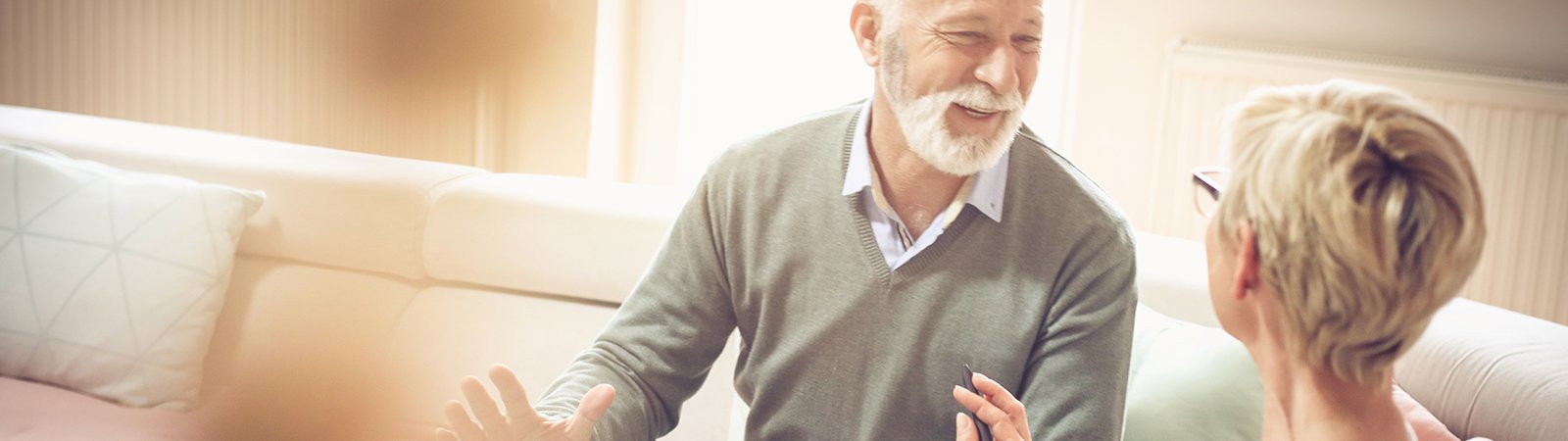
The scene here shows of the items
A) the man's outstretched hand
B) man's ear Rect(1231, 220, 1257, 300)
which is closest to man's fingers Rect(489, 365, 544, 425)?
the man's outstretched hand

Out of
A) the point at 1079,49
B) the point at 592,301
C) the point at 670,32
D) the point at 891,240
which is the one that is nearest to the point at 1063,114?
the point at 1079,49

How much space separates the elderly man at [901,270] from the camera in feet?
3.67

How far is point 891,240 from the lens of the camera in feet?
3.96

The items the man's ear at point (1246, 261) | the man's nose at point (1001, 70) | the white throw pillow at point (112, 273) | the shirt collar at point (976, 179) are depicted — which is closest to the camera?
the white throw pillow at point (112, 273)

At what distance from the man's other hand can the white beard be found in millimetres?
382

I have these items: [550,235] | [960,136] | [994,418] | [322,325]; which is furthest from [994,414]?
[550,235]

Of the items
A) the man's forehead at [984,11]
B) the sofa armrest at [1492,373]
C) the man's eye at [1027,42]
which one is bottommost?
the sofa armrest at [1492,373]

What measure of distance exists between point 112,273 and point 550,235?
1164 mm

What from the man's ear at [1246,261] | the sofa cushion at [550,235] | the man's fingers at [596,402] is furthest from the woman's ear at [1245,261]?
the sofa cushion at [550,235]

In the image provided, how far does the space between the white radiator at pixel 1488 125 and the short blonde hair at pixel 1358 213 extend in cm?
214

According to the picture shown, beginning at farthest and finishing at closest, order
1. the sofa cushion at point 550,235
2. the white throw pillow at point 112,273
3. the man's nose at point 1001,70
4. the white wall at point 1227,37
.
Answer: the white wall at point 1227,37, the sofa cushion at point 550,235, the man's nose at point 1001,70, the white throw pillow at point 112,273

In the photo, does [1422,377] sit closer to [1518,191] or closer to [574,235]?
[574,235]

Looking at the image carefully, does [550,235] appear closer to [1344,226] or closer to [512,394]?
[512,394]

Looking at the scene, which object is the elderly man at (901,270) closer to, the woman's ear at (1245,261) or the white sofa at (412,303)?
the white sofa at (412,303)
